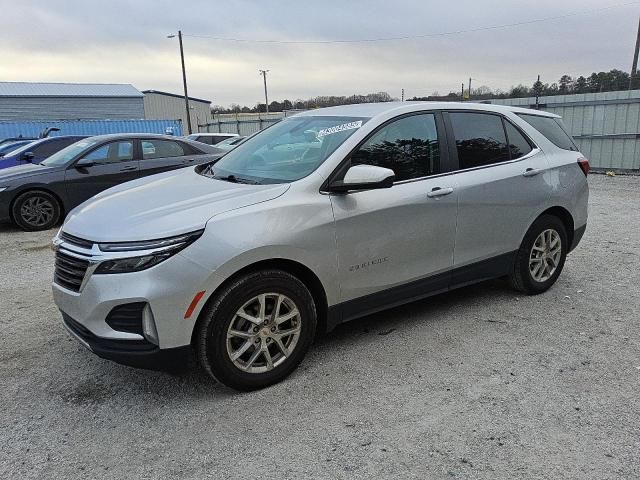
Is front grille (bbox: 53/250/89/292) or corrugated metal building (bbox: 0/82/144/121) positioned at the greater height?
corrugated metal building (bbox: 0/82/144/121)

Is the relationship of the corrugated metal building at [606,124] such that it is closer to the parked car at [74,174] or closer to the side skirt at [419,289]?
the parked car at [74,174]

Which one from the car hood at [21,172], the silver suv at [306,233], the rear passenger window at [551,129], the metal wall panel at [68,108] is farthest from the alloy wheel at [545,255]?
the metal wall panel at [68,108]

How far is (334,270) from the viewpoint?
3373 mm

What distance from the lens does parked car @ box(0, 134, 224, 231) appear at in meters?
8.34

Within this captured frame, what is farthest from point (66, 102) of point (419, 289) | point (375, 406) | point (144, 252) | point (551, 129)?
point (375, 406)

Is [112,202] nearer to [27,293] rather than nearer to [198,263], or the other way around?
[198,263]

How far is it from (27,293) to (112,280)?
3.09m

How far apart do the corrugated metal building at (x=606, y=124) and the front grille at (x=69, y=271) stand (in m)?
15.3

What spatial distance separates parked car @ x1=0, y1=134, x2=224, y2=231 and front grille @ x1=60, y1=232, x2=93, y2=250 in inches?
230

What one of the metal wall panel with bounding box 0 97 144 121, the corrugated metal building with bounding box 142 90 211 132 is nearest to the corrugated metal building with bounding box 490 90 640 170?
the metal wall panel with bounding box 0 97 144 121

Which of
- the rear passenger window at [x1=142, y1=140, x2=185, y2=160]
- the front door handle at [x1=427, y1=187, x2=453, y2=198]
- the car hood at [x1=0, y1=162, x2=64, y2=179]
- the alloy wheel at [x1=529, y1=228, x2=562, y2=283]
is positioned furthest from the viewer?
the rear passenger window at [x1=142, y1=140, x2=185, y2=160]

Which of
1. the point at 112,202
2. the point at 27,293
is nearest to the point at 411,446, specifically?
the point at 112,202

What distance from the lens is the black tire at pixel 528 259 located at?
459 cm

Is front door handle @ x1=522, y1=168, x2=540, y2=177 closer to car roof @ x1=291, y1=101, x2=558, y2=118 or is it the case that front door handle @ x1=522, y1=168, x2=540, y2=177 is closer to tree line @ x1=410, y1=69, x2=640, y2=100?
car roof @ x1=291, y1=101, x2=558, y2=118
